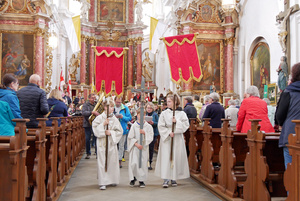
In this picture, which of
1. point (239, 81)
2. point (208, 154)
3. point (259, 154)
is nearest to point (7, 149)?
point (259, 154)

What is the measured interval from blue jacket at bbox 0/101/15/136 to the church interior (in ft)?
1.02

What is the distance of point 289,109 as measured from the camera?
4020 millimetres

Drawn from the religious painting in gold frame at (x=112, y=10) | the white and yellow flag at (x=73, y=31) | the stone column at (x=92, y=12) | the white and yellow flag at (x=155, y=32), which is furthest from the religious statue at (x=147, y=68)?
the white and yellow flag at (x=73, y=31)

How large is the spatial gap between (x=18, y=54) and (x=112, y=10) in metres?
10.7

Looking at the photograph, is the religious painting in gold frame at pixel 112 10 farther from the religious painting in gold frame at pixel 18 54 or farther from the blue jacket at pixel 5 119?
the blue jacket at pixel 5 119

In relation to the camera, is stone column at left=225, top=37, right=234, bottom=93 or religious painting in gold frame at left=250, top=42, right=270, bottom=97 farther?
stone column at left=225, top=37, right=234, bottom=93

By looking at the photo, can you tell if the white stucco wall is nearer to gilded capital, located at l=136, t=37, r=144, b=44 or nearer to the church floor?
gilded capital, located at l=136, t=37, r=144, b=44

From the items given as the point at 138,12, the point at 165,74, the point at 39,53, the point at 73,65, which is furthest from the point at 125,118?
the point at 138,12

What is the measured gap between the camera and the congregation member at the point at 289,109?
3.95 metres

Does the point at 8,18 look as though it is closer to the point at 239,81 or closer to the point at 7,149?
the point at 239,81

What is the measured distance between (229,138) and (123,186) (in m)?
2.38

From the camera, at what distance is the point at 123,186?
6625 millimetres

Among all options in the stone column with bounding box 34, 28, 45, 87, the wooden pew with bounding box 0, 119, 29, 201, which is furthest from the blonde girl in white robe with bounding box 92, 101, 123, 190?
the stone column with bounding box 34, 28, 45, 87

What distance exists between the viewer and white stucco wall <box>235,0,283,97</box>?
14250 mm
